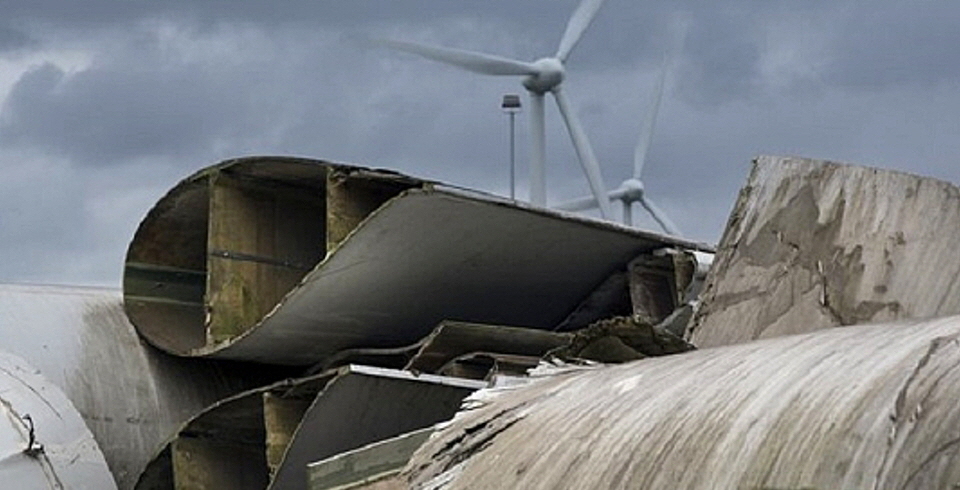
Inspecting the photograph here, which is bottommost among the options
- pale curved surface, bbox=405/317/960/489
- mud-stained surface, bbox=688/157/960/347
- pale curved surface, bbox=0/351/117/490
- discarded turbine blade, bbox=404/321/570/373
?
pale curved surface, bbox=0/351/117/490

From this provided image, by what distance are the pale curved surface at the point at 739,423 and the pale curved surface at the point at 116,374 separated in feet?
24.5

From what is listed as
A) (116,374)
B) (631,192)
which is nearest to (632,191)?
(631,192)

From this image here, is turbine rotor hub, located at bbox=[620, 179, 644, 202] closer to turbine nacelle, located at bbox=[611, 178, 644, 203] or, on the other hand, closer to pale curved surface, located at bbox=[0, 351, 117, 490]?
turbine nacelle, located at bbox=[611, 178, 644, 203]

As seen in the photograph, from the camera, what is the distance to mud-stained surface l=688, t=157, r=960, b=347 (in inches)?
320

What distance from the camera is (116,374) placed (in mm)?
14641

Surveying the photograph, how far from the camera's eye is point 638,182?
32.2m

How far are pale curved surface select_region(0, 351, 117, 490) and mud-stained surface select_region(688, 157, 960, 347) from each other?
5415mm

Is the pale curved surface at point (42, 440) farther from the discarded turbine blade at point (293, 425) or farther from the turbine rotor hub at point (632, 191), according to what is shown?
the turbine rotor hub at point (632, 191)

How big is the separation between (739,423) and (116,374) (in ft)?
32.2

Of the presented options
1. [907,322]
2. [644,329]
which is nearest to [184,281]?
[644,329]

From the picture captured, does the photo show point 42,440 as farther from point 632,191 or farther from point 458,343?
point 632,191

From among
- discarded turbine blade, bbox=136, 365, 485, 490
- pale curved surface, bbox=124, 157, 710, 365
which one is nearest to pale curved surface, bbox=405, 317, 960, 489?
discarded turbine blade, bbox=136, 365, 485, 490

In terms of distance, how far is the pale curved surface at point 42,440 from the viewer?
12609mm

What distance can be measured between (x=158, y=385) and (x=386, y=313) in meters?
2.11
